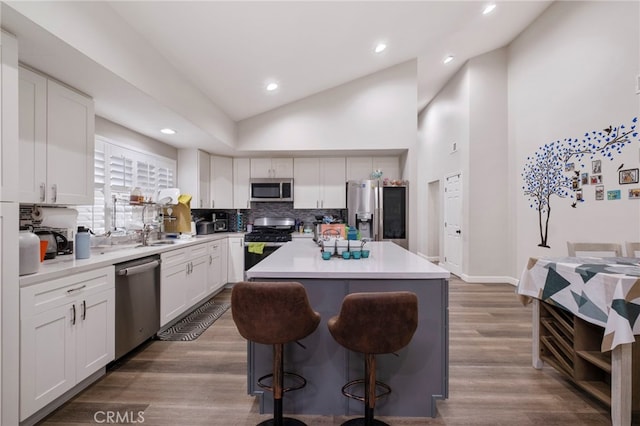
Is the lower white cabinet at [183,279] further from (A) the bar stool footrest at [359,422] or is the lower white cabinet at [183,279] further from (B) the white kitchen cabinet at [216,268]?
(A) the bar stool footrest at [359,422]

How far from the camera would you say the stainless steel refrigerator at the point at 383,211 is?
5012 millimetres

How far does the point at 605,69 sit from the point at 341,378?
4.16 m

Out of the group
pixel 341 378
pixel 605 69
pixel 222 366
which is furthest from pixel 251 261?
pixel 605 69

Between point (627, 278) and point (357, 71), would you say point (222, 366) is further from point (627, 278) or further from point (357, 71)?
point (357, 71)

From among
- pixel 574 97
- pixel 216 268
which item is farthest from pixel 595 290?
pixel 216 268

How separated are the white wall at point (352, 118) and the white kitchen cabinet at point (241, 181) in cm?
47

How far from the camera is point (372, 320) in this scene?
152 centimetres

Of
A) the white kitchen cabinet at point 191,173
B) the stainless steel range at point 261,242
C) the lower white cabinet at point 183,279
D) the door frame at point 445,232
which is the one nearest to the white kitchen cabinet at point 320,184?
the stainless steel range at point 261,242

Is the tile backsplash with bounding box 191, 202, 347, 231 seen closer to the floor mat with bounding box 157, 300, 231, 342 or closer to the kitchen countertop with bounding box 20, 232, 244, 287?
the floor mat with bounding box 157, 300, 231, 342

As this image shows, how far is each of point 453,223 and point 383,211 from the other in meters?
1.99

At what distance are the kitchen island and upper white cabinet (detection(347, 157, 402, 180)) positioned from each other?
3.51m

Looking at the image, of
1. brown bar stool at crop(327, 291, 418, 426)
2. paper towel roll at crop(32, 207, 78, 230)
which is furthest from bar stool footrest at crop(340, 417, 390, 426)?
paper towel roll at crop(32, 207, 78, 230)

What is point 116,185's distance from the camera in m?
3.58

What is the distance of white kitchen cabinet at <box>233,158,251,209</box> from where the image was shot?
18.2 feet
